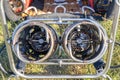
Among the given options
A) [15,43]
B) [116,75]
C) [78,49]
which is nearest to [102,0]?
[116,75]

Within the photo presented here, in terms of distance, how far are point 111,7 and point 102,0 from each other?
24 cm

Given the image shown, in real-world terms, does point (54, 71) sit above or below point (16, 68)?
below

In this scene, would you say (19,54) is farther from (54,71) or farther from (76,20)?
(54,71)

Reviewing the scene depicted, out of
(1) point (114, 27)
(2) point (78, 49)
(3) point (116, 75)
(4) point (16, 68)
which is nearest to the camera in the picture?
(1) point (114, 27)

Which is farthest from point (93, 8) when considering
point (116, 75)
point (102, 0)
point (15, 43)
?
point (15, 43)

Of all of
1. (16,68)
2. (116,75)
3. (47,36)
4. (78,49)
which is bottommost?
(116,75)

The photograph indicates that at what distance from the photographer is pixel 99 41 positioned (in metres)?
1.93

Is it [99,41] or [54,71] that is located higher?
[99,41]

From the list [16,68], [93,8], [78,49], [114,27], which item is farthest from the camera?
[93,8]

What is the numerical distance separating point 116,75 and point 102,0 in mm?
733

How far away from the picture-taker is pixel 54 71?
263cm

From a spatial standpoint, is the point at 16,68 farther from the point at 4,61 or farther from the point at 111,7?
the point at 111,7

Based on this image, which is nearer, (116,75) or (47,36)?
(47,36)

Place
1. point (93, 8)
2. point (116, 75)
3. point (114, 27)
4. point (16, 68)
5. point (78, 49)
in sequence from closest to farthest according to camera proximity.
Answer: point (114, 27) < point (78, 49) < point (16, 68) < point (116, 75) < point (93, 8)
